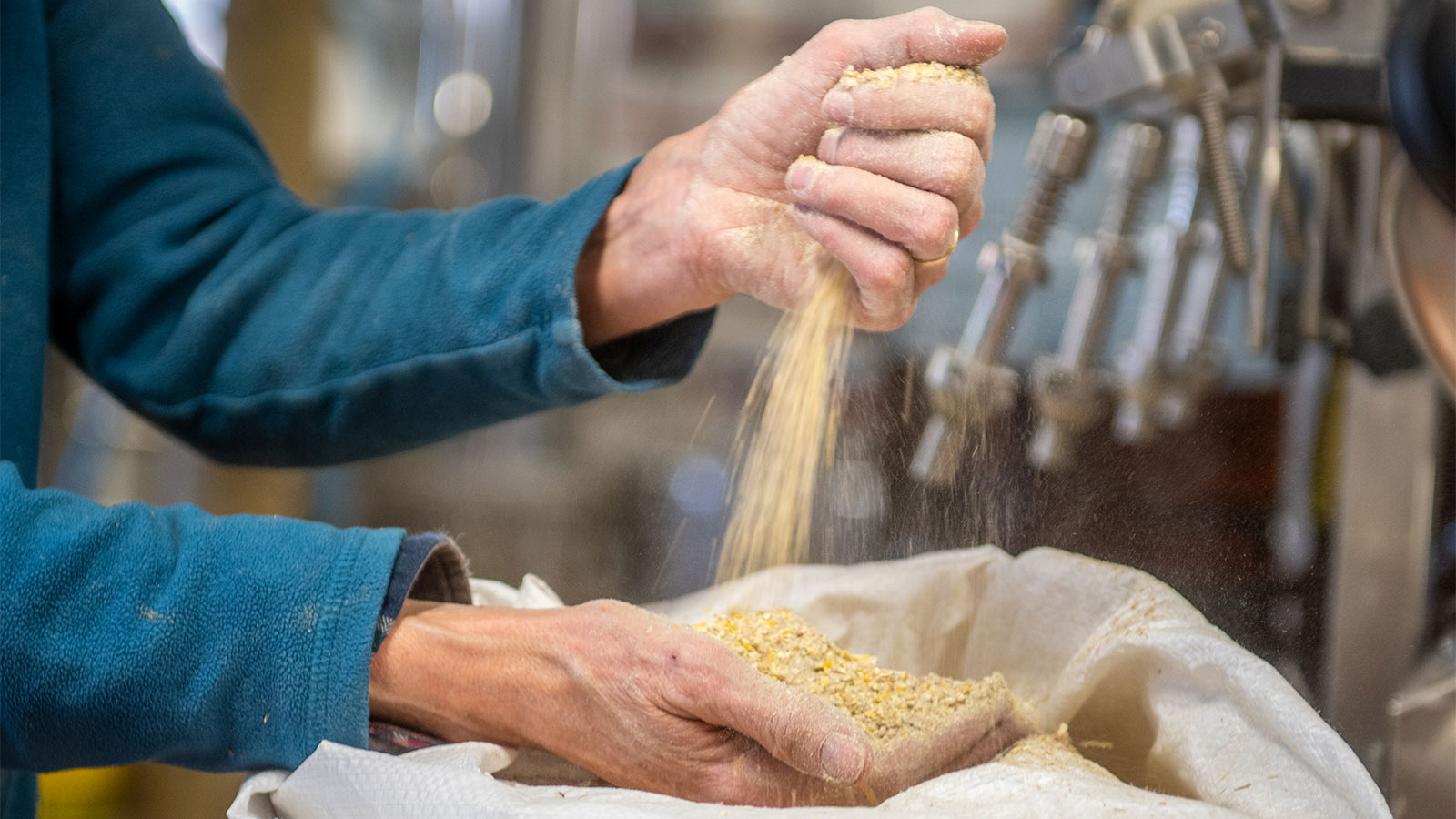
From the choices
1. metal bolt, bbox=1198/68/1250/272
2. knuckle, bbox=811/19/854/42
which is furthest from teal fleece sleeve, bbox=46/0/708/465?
metal bolt, bbox=1198/68/1250/272

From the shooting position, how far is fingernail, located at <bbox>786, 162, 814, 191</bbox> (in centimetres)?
44

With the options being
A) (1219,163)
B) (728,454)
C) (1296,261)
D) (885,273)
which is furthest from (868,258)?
(1296,261)

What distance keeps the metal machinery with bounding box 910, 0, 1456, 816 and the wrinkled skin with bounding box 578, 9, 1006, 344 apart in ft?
0.25

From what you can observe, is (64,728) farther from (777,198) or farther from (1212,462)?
(1212,462)

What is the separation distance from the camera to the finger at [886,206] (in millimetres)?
424

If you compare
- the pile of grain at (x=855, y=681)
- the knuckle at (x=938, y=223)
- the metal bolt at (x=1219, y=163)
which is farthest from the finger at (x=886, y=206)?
the metal bolt at (x=1219, y=163)

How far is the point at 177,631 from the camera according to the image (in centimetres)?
43

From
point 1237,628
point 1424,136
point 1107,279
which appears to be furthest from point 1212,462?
point 1424,136

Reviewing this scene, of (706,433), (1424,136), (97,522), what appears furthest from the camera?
(1424,136)

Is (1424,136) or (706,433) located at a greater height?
(1424,136)

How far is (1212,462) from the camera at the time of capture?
48 cm

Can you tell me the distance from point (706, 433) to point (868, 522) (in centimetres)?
10

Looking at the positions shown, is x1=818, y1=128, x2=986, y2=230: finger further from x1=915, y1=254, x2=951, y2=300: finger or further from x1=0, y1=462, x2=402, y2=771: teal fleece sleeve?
x1=0, y1=462, x2=402, y2=771: teal fleece sleeve

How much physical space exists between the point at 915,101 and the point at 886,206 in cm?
4
